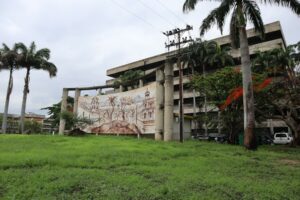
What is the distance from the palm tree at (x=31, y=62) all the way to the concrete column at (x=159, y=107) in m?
16.2

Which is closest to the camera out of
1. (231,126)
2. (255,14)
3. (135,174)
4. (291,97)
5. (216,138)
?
(135,174)

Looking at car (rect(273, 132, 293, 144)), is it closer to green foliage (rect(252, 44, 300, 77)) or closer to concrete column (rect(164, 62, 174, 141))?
green foliage (rect(252, 44, 300, 77))

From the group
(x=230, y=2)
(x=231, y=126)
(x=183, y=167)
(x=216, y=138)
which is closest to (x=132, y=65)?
(x=216, y=138)

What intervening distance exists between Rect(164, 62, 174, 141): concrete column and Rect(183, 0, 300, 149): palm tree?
177 inches

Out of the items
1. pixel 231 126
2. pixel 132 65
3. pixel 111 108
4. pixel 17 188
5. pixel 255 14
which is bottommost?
pixel 17 188

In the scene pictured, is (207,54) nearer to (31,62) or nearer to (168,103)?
(168,103)

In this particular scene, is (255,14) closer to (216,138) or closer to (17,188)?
(17,188)

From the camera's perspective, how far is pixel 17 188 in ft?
21.0

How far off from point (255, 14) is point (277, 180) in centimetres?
1210

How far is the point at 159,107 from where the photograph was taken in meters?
22.2

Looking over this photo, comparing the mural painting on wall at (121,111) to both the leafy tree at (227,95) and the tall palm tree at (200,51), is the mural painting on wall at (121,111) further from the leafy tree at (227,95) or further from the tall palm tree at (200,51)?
the tall palm tree at (200,51)

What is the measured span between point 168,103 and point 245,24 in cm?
791

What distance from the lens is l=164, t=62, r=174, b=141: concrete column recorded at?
21.1 metres

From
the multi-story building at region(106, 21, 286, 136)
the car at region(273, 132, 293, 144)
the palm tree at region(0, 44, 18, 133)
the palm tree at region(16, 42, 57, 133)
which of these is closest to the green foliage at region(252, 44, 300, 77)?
the multi-story building at region(106, 21, 286, 136)
